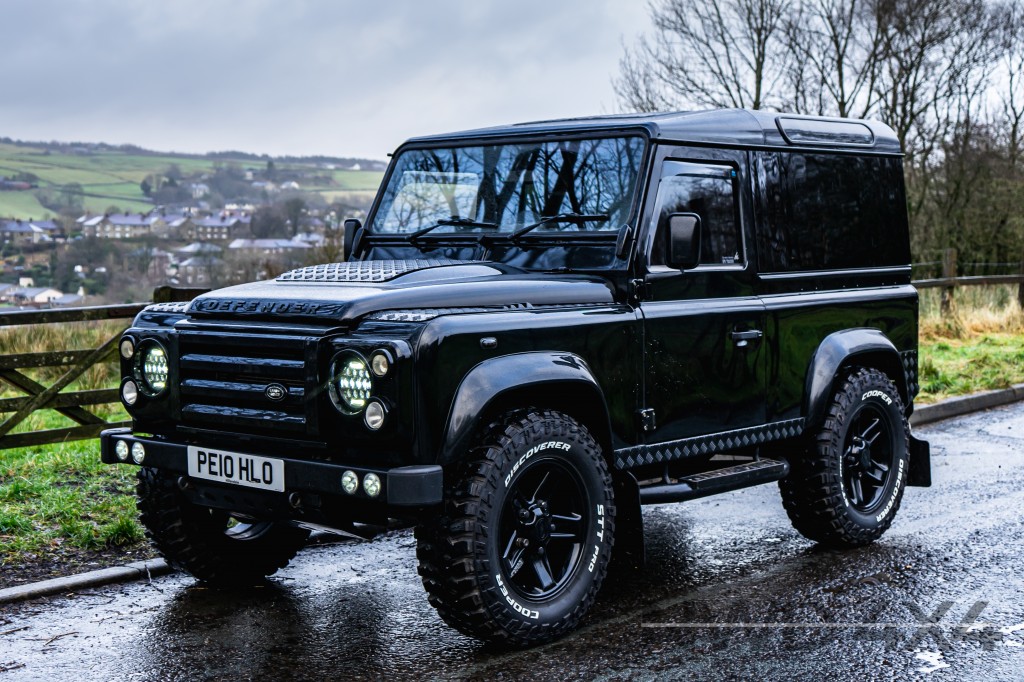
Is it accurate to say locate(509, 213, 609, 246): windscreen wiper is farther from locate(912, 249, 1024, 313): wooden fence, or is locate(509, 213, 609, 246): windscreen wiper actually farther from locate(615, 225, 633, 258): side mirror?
locate(912, 249, 1024, 313): wooden fence

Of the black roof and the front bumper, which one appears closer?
the front bumper

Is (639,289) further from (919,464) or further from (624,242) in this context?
(919,464)

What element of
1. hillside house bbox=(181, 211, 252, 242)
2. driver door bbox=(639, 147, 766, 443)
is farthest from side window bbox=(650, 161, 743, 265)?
hillside house bbox=(181, 211, 252, 242)

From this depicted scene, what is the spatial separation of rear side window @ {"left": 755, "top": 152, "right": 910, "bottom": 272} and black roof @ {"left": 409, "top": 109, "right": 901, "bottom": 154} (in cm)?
10

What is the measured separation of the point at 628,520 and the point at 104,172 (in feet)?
124

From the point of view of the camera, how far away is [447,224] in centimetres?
596

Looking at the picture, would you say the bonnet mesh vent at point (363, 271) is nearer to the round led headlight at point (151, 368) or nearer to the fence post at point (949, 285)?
the round led headlight at point (151, 368)

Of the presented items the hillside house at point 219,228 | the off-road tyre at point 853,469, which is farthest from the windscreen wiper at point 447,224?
the hillside house at point 219,228

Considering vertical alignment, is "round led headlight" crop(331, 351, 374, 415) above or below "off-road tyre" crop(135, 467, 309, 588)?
above

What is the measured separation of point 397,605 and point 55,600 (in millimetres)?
1656

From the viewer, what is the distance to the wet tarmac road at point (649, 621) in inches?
177

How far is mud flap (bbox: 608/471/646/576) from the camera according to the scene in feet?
17.1

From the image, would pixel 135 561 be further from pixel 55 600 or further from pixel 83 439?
pixel 83 439

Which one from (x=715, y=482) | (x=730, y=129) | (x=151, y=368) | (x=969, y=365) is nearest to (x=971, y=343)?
(x=969, y=365)
